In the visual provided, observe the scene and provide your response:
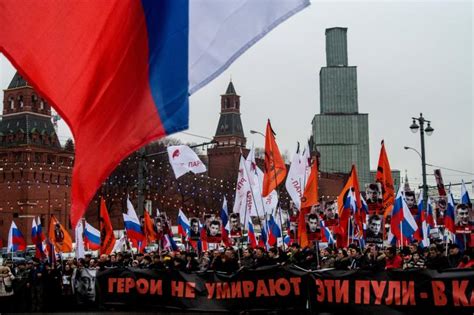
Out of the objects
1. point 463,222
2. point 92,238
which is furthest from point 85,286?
point 463,222

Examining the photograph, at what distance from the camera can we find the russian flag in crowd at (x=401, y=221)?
21344mm

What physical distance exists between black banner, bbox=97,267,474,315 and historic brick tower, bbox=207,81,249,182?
108361mm

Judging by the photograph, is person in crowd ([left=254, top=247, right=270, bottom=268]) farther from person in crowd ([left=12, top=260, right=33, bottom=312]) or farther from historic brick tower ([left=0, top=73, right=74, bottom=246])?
historic brick tower ([left=0, top=73, right=74, bottom=246])

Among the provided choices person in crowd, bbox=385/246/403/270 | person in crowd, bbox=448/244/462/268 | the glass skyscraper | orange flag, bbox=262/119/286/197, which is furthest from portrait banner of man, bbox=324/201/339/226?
the glass skyscraper

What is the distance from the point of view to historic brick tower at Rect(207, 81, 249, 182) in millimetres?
127562

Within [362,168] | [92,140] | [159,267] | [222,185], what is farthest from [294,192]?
[362,168]

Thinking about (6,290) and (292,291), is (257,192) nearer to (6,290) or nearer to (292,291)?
(6,290)

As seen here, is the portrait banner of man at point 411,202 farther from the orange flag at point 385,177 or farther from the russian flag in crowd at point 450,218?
the russian flag in crowd at point 450,218

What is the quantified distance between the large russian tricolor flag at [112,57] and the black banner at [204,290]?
29.5 ft

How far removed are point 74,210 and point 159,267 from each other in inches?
462

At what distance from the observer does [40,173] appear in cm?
8362

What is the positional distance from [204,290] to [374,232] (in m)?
5.06

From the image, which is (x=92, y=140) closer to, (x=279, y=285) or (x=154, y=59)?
(x=154, y=59)

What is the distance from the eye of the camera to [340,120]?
600ft
